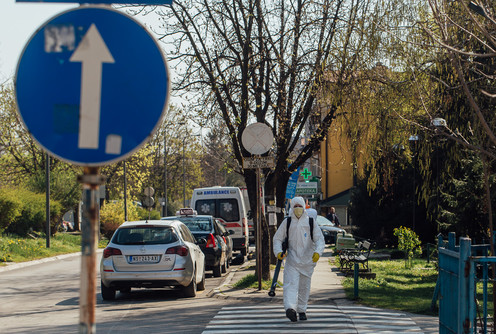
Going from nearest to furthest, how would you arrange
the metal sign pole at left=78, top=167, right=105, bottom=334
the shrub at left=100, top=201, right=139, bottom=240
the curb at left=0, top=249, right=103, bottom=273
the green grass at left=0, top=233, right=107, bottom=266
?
the metal sign pole at left=78, top=167, right=105, bottom=334, the curb at left=0, top=249, right=103, bottom=273, the green grass at left=0, top=233, right=107, bottom=266, the shrub at left=100, top=201, right=139, bottom=240

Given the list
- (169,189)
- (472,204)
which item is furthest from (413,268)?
(169,189)

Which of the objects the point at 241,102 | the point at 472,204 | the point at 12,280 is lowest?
the point at 12,280

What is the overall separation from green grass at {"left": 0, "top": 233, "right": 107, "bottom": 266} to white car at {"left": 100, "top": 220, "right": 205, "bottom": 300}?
11542 millimetres

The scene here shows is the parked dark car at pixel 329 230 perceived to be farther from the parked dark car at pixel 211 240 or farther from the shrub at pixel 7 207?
the parked dark car at pixel 211 240

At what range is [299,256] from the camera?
11078mm

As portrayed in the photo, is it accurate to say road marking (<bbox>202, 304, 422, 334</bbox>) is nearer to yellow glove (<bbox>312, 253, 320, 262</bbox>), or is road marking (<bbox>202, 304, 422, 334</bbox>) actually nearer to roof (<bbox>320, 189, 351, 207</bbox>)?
yellow glove (<bbox>312, 253, 320, 262</bbox>)

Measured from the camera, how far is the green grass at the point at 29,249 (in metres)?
26.9

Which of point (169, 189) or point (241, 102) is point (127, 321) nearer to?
point (241, 102)

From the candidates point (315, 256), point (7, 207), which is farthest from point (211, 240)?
point (7, 207)

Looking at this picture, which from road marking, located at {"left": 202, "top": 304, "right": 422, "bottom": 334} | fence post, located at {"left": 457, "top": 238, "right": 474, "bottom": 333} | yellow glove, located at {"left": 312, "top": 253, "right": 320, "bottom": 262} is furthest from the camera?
yellow glove, located at {"left": 312, "top": 253, "right": 320, "bottom": 262}

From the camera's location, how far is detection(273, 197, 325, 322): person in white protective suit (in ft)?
35.8

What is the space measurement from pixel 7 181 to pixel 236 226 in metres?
25.1

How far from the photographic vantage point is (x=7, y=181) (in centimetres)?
4844

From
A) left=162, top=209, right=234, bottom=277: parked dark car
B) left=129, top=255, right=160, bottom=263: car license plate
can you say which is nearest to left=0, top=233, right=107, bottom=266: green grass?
left=162, top=209, right=234, bottom=277: parked dark car
